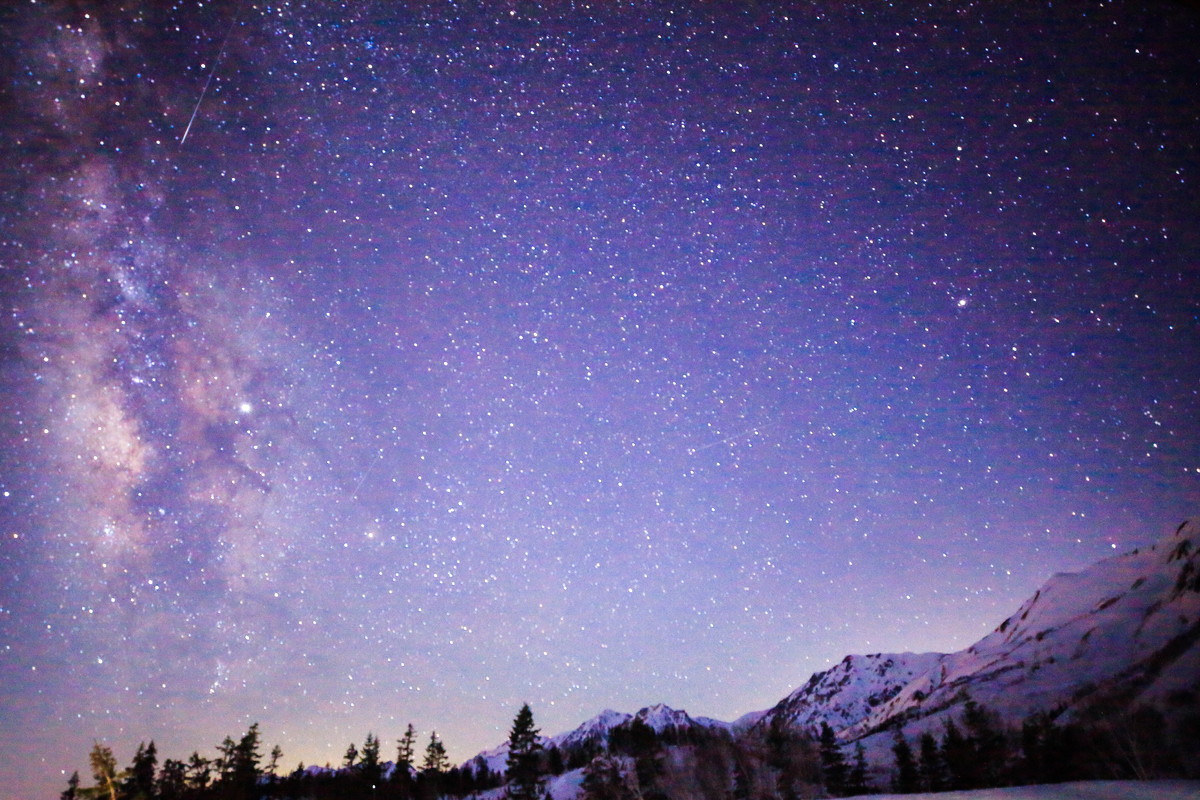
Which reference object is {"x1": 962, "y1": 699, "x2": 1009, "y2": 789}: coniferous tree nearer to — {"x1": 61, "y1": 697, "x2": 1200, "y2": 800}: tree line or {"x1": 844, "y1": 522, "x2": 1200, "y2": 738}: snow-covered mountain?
{"x1": 61, "y1": 697, "x2": 1200, "y2": 800}: tree line

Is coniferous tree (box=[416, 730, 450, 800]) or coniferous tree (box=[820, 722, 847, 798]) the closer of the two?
coniferous tree (box=[820, 722, 847, 798])

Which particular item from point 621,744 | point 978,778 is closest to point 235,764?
point 621,744

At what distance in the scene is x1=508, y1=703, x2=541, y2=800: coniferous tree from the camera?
62.4 m

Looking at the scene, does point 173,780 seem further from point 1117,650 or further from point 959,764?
point 1117,650

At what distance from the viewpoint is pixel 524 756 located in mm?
65562

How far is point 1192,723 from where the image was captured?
207 ft

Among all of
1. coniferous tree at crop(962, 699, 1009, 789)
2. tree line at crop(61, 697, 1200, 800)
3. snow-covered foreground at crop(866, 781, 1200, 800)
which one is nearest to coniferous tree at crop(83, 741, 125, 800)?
tree line at crop(61, 697, 1200, 800)

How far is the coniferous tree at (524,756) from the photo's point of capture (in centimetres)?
6242

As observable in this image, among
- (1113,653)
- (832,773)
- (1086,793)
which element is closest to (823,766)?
(832,773)

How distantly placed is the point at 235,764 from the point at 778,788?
7087 centimetres

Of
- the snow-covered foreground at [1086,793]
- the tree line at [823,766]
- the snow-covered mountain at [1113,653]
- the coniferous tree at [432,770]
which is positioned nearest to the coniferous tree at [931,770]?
the tree line at [823,766]

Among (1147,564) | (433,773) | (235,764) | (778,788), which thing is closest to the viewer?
(778,788)

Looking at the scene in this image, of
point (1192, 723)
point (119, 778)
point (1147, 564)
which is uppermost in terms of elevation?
point (1147, 564)

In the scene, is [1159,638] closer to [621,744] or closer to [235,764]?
[621,744]
